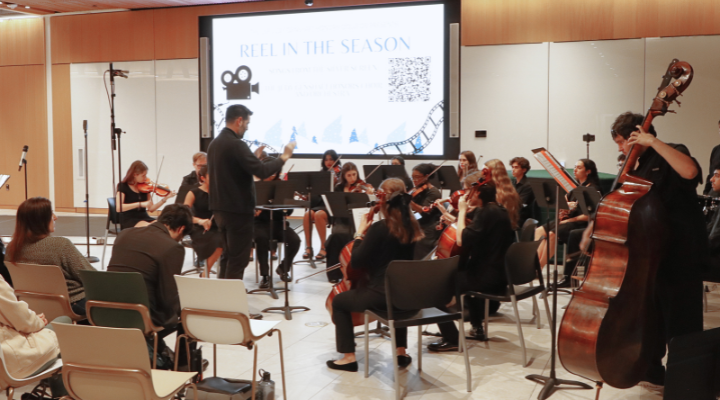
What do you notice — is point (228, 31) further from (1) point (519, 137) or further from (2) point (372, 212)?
(2) point (372, 212)

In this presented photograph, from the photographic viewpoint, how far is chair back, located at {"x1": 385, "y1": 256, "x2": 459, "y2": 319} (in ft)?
11.0

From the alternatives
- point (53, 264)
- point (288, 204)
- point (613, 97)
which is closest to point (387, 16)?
point (613, 97)

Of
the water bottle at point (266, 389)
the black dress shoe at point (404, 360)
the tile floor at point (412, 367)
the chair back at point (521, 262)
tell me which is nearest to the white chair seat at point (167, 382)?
the water bottle at point (266, 389)

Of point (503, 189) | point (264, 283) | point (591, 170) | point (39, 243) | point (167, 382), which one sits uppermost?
point (591, 170)

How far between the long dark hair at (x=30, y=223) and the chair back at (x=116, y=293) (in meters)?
0.51

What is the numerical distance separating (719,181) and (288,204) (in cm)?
319

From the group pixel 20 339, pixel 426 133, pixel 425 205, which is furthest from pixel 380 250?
pixel 426 133

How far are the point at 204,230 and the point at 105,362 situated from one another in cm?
326

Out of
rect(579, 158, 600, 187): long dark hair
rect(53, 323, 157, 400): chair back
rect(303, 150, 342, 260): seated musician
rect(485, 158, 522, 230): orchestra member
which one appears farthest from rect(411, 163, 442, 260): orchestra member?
rect(53, 323, 157, 400): chair back

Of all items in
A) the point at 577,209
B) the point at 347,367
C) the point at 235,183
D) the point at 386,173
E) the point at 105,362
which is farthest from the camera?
the point at 386,173

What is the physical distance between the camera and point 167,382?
8.47 ft

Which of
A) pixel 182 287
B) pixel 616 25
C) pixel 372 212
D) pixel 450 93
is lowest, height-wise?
pixel 182 287

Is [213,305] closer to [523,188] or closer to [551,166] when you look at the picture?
[551,166]

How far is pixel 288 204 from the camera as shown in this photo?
5.33 m
